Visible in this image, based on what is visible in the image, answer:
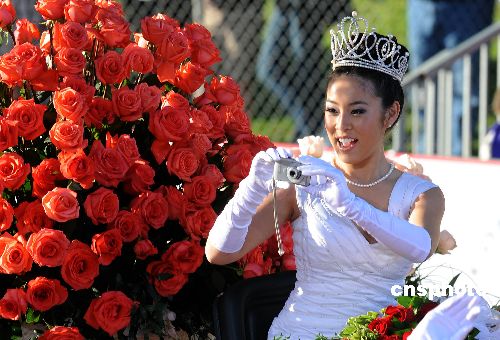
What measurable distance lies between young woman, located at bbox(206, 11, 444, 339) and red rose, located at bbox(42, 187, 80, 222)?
0.38 meters

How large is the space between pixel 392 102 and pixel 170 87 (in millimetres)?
728

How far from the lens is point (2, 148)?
3.19 meters

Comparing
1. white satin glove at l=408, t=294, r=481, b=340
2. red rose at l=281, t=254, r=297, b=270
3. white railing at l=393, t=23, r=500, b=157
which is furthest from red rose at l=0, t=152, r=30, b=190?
white railing at l=393, t=23, r=500, b=157

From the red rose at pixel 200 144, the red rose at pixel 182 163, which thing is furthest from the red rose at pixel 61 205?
the red rose at pixel 200 144

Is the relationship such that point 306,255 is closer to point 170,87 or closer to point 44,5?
point 170,87

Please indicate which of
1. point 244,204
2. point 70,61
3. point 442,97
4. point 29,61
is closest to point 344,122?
point 244,204

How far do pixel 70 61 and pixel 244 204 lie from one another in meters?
0.72

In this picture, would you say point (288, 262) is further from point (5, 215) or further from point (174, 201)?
point (5, 215)

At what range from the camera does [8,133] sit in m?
3.20

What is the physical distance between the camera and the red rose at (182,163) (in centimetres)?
332

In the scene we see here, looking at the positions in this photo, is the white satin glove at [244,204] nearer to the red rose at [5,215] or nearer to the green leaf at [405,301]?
the green leaf at [405,301]

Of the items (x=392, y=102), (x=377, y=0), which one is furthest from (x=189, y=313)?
(x=377, y=0)

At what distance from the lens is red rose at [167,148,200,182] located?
3320 mm

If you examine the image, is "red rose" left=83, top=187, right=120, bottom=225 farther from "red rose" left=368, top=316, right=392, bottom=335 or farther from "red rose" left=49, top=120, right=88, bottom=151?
"red rose" left=368, top=316, right=392, bottom=335
